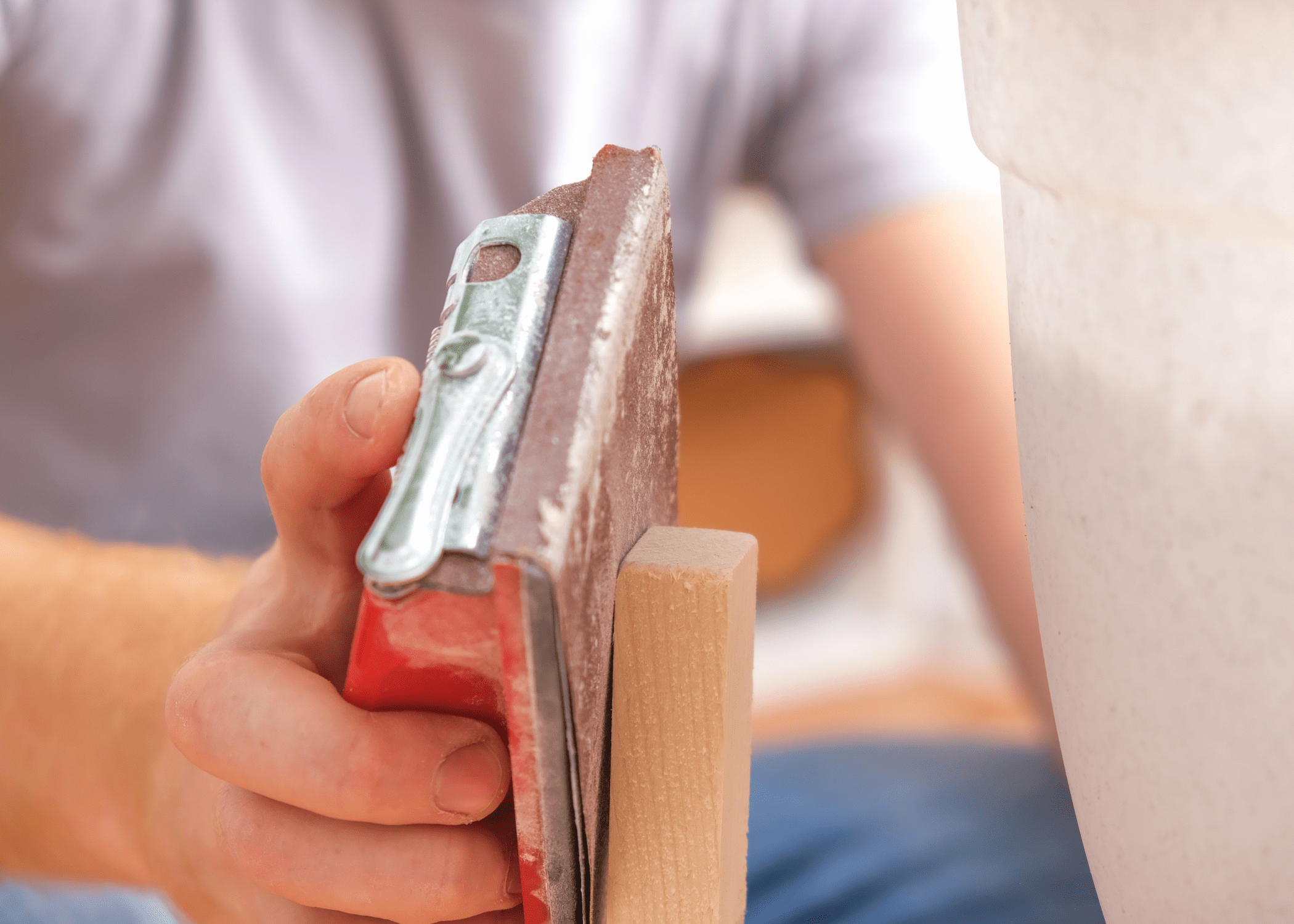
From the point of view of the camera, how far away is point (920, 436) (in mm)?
909

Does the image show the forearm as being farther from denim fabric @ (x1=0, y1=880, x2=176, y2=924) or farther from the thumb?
the thumb

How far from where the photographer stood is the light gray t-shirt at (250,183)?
77 cm

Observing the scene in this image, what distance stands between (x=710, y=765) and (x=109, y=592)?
19.4 inches

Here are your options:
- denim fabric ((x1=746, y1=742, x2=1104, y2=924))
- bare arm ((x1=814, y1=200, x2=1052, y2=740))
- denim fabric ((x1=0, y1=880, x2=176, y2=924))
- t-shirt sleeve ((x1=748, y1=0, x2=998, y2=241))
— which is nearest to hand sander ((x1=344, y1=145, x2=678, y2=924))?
A: denim fabric ((x1=746, y1=742, x2=1104, y2=924))

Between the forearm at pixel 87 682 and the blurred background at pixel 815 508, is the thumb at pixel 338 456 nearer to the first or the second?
the forearm at pixel 87 682

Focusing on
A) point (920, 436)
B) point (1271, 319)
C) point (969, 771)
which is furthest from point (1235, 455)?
point (920, 436)

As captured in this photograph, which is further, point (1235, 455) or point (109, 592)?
point (109, 592)

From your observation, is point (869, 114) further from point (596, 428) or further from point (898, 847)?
point (596, 428)

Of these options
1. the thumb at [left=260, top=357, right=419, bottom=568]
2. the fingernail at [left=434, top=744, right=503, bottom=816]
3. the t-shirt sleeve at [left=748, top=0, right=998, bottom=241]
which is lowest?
the fingernail at [left=434, top=744, right=503, bottom=816]

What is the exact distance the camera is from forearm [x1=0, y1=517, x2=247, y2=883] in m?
0.54

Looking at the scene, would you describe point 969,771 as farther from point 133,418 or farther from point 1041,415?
point 133,418

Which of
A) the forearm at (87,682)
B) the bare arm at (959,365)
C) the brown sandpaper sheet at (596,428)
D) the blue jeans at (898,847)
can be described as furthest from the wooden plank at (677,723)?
the bare arm at (959,365)

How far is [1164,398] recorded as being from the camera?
20cm

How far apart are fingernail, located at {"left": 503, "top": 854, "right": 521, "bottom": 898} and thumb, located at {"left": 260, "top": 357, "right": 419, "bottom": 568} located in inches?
4.1
